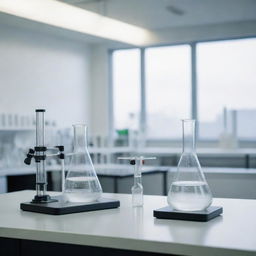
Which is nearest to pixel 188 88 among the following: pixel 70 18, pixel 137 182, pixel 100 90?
pixel 100 90

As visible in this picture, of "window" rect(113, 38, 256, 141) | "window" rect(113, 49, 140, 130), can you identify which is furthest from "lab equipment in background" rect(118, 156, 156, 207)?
"window" rect(113, 49, 140, 130)

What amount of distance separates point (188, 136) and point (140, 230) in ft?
1.24

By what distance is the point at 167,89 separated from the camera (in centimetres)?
641

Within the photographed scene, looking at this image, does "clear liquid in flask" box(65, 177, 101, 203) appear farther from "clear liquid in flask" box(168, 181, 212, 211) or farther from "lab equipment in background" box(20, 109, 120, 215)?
"clear liquid in flask" box(168, 181, 212, 211)

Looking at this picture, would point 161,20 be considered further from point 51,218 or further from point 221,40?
point 51,218

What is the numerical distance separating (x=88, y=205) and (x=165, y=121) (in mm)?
4852

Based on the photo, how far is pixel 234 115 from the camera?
5.46 m

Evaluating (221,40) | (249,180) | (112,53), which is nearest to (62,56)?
(112,53)

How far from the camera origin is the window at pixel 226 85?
19.5 feet

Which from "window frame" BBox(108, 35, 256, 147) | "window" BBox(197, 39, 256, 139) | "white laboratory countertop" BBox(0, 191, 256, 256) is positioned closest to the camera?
"white laboratory countertop" BBox(0, 191, 256, 256)

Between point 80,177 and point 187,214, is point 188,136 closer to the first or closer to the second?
point 187,214

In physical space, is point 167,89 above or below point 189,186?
above

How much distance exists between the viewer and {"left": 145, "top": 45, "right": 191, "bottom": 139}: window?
6266mm

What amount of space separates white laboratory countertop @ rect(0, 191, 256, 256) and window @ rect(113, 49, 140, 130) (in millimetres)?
4931
